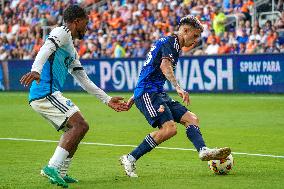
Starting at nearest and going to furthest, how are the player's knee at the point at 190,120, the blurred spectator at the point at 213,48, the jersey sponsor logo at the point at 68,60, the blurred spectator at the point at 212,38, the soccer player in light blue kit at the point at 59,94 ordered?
1. the soccer player in light blue kit at the point at 59,94
2. the jersey sponsor logo at the point at 68,60
3. the player's knee at the point at 190,120
4. the blurred spectator at the point at 213,48
5. the blurred spectator at the point at 212,38

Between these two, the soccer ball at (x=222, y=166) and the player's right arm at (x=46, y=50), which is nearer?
the player's right arm at (x=46, y=50)

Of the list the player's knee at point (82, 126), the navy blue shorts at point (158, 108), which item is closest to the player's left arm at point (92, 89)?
the navy blue shorts at point (158, 108)

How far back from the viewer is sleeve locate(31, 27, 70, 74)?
9.40 metres

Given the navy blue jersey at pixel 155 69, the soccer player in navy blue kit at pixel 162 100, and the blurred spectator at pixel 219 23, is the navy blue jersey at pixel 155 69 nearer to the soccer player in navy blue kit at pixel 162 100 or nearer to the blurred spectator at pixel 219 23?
the soccer player in navy blue kit at pixel 162 100

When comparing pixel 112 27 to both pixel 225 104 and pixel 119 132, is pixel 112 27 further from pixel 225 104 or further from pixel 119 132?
pixel 119 132

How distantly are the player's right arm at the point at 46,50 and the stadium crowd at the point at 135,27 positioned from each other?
18.8 m

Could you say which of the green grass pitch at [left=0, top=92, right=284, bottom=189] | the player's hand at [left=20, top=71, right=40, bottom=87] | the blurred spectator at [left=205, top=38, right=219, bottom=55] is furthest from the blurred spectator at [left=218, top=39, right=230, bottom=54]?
the player's hand at [left=20, top=71, right=40, bottom=87]

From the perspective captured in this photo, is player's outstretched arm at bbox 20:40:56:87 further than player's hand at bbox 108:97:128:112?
No

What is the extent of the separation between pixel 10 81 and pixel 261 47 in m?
13.2

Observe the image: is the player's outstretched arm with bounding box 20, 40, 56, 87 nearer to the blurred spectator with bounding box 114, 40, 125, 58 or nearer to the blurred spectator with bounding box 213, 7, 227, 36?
the blurred spectator with bounding box 213, 7, 227, 36

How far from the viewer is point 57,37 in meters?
9.70

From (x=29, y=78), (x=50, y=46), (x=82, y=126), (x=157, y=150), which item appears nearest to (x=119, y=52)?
(x=157, y=150)

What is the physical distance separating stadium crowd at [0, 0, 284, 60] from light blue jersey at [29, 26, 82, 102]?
18685 millimetres

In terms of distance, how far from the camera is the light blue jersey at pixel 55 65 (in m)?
9.73
